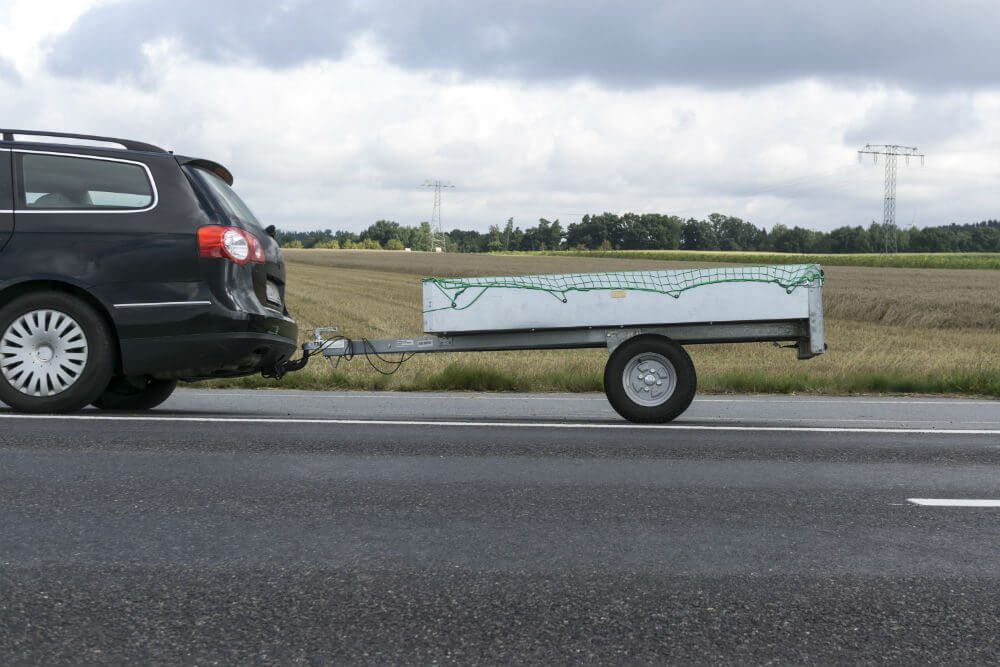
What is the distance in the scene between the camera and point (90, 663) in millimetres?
3008

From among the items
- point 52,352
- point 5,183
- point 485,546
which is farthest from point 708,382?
point 485,546

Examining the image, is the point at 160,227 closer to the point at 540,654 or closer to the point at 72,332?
the point at 72,332

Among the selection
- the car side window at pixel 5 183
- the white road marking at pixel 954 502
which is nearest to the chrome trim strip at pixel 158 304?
the car side window at pixel 5 183

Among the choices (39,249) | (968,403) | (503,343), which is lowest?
(968,403)

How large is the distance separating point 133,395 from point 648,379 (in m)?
4.15

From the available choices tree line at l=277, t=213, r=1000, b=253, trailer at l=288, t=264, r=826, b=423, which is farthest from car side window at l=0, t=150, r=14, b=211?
tree line at l=277, t=213, r=1000, b=253

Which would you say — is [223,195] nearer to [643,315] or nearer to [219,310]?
[219,310]

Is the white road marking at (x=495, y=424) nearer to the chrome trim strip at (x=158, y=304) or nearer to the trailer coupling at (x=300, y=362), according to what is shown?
the trailer coupling at (x=300, y=362)

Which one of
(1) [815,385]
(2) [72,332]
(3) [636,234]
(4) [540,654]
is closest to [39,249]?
(2) [72,332]

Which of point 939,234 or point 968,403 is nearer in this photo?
point 968,403

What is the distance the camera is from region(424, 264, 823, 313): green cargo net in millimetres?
8398

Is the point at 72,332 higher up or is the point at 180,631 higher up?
the point at 72,332

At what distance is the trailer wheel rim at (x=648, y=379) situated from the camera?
841 cm

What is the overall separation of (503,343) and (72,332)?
3.16 m
